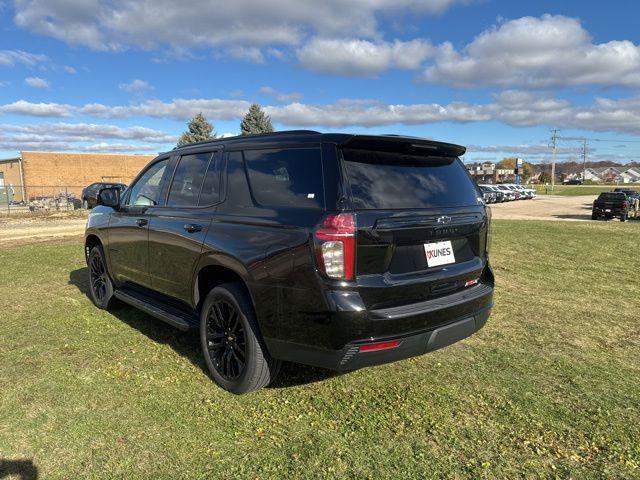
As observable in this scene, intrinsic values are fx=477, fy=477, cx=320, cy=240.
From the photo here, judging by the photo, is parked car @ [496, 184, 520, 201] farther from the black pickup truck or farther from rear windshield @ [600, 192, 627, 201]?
the black pickup truck

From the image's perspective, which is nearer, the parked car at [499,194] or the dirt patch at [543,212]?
the dirt patch at [543,212]

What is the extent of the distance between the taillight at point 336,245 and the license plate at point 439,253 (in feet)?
2.09

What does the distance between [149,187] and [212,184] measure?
4.20 feet

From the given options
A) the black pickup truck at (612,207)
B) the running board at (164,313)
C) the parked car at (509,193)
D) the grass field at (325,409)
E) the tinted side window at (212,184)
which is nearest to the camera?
the grass field at (325,409)

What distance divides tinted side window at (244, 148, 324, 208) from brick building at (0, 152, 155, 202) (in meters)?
48.1

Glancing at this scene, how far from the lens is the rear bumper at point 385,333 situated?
2.86 m

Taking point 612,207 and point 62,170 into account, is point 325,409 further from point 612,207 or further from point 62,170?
point 62,170

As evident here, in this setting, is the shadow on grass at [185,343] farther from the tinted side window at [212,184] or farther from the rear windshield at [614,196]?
the rear windshield at [614,196]

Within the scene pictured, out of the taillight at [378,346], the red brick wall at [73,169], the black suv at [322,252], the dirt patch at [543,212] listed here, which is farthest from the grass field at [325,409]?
the red brick wall at [73,169]

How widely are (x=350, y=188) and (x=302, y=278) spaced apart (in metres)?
0.63

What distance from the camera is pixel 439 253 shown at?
10.9 ft

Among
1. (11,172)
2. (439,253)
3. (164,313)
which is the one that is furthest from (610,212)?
(11,172)

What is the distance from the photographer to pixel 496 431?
10.0 feet

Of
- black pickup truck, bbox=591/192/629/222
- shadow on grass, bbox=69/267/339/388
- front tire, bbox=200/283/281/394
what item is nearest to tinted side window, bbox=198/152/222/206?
front tire, bbox=200/283/281/394
